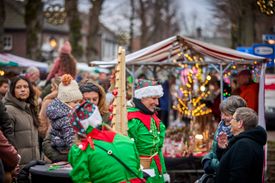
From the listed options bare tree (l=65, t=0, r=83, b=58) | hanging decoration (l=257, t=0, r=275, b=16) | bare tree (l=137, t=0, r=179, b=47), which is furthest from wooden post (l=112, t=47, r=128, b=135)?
bare tree (l=137, t=0, r=179, b=47)

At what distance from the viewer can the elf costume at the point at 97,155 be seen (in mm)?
5023

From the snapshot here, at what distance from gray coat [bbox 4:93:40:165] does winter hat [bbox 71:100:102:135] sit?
9.87 ft

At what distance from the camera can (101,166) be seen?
16.5ft

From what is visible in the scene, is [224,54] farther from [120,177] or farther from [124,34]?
[124,34]

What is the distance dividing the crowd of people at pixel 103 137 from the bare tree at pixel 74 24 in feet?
83.4

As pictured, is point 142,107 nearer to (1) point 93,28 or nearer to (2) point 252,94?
(2) point 252,94

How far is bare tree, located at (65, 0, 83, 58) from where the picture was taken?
112ft

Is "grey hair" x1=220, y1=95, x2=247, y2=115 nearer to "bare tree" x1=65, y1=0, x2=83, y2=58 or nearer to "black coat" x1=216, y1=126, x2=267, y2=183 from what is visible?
"black coat" x1=216, y1=126, x2=267, y2=183

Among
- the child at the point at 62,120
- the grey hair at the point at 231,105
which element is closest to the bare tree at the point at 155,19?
the child at the point at 62,120

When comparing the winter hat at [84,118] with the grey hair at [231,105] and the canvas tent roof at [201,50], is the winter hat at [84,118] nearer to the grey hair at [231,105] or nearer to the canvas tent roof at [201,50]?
the grey hair at [231,105]

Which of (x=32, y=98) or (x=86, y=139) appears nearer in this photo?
(x=86, y=139)

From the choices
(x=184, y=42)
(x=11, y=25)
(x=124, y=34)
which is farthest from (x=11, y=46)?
(x=184, y=42)

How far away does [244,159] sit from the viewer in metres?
5.99

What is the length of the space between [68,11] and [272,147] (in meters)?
23.4
